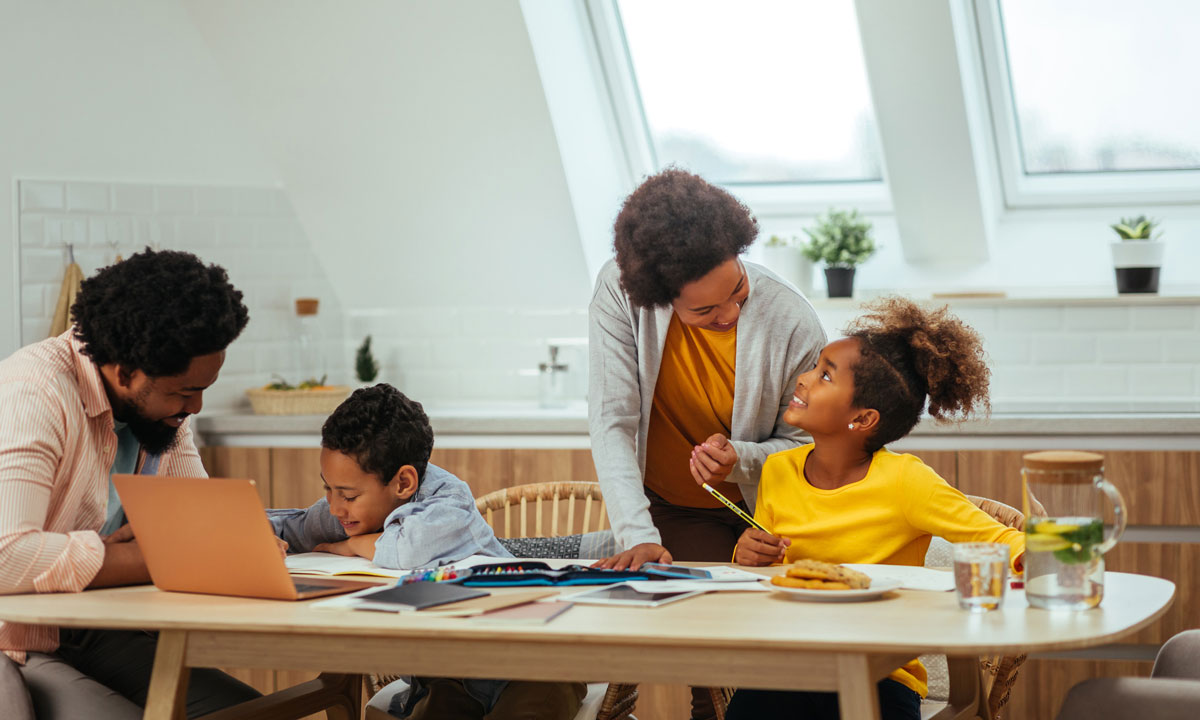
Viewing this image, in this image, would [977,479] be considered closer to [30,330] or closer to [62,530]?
[62,530]

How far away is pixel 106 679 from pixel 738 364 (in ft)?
4.06

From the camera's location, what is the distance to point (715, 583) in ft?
5.86

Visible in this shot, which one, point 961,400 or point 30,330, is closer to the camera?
point 961,400

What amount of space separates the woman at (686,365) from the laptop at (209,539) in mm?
581

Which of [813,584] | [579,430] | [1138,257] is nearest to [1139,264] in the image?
[1138,257]

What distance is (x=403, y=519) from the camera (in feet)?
6.97

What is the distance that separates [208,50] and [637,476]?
2427 mm

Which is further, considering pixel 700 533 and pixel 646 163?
pixel 646 163

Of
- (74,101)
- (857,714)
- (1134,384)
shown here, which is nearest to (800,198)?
(1134,384)

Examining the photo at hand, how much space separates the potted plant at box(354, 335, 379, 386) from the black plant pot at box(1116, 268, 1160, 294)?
242 cm

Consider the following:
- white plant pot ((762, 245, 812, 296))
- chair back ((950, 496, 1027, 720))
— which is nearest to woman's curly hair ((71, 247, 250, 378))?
chair back ((950, 496, 1027, 720))

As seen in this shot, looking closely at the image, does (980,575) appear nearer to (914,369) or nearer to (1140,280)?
(914,369)

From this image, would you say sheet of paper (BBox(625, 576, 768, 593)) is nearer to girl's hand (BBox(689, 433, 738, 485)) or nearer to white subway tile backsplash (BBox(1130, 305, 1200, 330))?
girl's hand (BBox(689, 433, 738, 485))

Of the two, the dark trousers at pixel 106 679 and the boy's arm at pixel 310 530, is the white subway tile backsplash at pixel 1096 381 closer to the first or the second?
the boy's arm at pixel 310 530
